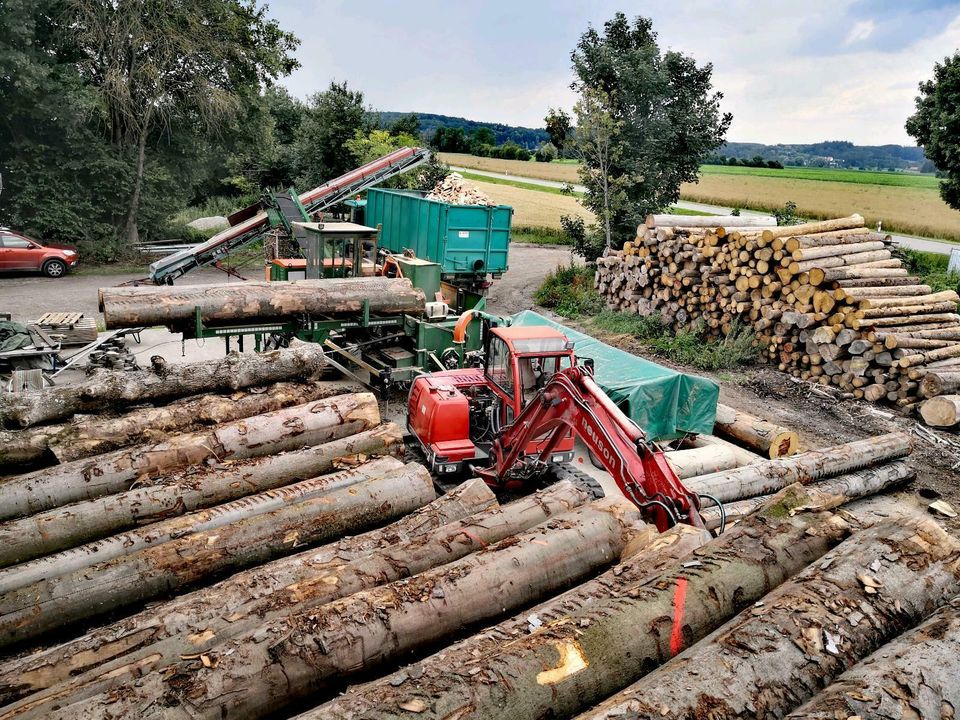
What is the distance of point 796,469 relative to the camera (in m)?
8.55

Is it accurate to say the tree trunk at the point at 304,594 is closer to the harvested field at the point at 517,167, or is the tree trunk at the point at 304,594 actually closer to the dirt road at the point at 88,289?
the dirt road at the point at 88,289

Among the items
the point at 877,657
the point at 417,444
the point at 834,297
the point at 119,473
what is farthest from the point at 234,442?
the point at 834,297

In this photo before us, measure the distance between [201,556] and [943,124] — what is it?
2162cm

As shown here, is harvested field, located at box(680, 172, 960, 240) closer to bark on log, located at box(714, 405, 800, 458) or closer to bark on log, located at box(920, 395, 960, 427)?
bark on log, located at box(920, 395, 960, 427)

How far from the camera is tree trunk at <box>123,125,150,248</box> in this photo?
22516 mm

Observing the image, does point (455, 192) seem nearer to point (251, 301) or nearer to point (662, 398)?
point (251, 301)

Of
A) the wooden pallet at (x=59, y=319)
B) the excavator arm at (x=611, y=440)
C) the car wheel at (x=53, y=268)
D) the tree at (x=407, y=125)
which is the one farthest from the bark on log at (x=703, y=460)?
the tree at (x=407, y=125)

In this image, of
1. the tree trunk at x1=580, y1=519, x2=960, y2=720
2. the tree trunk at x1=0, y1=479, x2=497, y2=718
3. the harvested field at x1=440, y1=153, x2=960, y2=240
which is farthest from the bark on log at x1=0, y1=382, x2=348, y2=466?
the harvested field at x1=440, y1=153, x2=960, y2=240

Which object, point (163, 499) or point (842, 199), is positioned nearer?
point (163, 499)

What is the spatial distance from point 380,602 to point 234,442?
123 inches

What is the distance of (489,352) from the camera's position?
834 centimetres

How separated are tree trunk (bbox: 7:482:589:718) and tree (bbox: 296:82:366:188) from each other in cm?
2312

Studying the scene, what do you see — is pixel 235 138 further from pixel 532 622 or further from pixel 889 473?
pixel 532 622

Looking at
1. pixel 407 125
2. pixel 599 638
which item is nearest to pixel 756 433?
pixel 599 638
